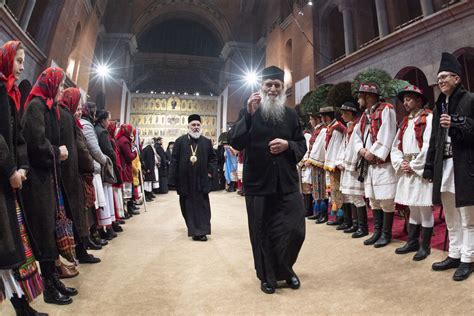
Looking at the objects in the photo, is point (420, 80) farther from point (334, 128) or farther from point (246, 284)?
point (246, 284)

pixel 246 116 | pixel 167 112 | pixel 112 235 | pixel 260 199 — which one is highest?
pixel 167 112

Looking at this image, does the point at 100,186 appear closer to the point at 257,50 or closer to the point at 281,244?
the point at 281,244

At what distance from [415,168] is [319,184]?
108 inches

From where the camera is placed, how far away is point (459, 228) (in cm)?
325

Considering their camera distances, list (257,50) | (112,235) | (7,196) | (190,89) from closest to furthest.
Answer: (7,196) → (112,235) → (257,50) → (190,89)

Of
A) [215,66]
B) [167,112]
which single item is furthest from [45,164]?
[215,66]

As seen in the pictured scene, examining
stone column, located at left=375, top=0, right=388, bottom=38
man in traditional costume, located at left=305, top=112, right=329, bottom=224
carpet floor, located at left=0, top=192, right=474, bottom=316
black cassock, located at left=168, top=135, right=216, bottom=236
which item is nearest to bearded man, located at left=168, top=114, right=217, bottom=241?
black cassock, located at left=168, top=135, right=216, bottom=236

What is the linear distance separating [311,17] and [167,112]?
487 inches

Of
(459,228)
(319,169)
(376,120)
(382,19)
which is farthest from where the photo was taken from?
(382,19)

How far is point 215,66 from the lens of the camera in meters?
29.1

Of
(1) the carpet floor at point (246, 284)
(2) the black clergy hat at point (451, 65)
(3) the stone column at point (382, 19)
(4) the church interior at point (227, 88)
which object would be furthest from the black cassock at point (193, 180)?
(3) the stone column at point (382, 19)

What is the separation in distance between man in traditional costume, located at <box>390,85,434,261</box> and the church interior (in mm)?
261

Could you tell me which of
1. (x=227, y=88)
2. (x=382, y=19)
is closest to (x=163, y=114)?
(x=227, y=88)

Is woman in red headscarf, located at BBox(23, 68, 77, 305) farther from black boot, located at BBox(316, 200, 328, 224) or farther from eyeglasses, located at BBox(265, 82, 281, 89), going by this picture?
black boot, located at BBox(316, 200, 328, 224)
